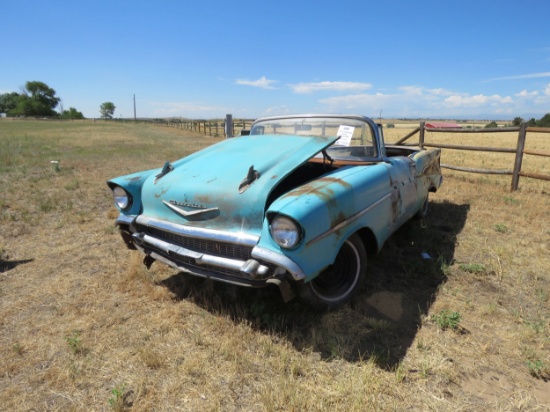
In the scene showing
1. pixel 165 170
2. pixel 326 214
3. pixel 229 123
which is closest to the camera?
pixel 326 214

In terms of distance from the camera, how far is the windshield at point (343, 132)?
11.4 ft

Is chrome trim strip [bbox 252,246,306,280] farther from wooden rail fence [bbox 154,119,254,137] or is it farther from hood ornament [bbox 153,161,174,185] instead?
wooden rail fence [bbox 154,119,254,137]

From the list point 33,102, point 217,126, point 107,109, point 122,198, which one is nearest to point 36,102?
point 33,102

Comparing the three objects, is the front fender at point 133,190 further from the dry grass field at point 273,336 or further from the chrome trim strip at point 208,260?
the dry grass field at point 273,336

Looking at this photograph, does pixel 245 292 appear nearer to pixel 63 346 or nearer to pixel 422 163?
pixel 63 346

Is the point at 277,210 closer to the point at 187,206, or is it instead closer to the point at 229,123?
the point at 187,206

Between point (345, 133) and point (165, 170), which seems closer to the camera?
point (165, 170)

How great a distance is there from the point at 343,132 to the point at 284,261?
Answer: 1.97 metres

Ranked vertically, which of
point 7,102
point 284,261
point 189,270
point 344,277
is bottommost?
point 344,277

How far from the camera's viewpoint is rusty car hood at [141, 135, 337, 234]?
2.38 metres

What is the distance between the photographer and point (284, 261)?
2047mm

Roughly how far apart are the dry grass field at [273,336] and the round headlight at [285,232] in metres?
0.75

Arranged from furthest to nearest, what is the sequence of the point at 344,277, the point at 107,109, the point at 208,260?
the point at 107,109 < the point at 344,277 < the point at 208,260

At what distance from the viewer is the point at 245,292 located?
9.73 feet
